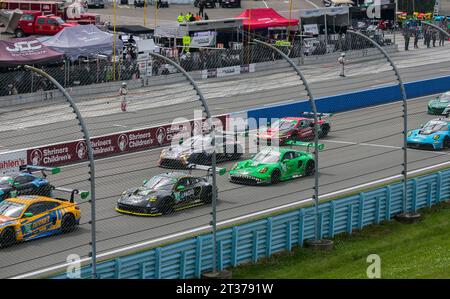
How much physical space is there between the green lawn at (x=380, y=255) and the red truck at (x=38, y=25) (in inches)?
1463

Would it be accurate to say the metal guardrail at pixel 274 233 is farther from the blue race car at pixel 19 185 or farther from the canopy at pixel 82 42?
the canopy at pixel 82 42

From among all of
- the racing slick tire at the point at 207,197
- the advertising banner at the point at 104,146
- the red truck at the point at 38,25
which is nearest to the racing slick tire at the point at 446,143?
the advertising banner at the point at 104,146

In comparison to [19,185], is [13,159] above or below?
above

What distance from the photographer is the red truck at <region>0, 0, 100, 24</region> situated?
60.3m

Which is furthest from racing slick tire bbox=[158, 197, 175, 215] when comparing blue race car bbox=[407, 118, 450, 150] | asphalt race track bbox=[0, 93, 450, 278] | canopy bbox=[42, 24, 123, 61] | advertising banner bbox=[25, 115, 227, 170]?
canopy bbox=[42, 24, 123, 61]

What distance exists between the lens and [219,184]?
27.6 metres

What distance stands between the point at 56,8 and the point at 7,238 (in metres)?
41.3

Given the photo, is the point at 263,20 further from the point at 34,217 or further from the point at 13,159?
the point at 13,159

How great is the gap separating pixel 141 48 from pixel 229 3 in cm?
2941

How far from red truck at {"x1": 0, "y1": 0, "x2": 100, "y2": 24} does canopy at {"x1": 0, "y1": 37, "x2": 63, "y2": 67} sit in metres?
17.2

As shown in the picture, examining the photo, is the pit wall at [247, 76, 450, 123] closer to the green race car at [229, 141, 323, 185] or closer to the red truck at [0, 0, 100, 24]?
the green race car at [229, 141, 323, 185]

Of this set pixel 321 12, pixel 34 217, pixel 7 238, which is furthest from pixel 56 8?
pixel 7 238

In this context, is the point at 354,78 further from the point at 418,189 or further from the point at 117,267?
the point at 117,267
